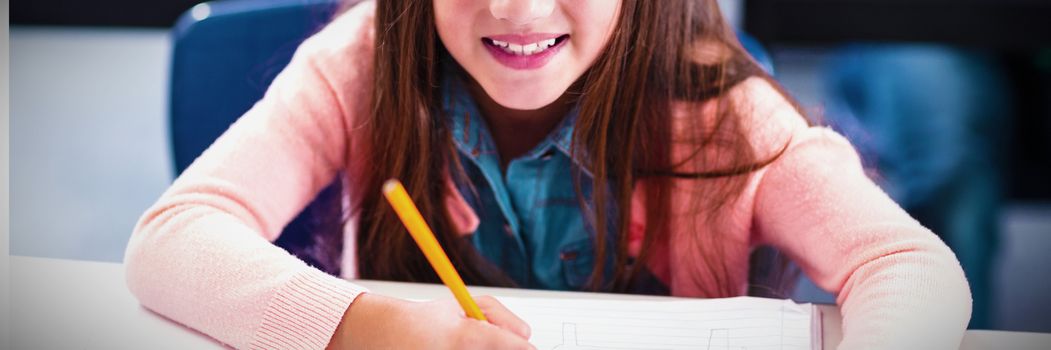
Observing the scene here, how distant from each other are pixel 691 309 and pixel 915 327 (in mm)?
113

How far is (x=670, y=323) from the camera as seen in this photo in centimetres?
54

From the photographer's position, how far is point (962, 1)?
1.49m

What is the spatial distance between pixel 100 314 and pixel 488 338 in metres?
0.23

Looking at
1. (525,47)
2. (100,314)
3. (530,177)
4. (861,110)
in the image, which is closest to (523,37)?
(525,47)

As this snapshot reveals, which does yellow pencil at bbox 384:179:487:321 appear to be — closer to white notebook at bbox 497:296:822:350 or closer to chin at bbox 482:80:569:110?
white notebook at bbox 497:296:822:350

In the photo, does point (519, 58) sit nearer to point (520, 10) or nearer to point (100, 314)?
point (520, 10)

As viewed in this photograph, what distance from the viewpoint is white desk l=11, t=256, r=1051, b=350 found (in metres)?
0.53

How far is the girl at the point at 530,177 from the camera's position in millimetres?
551

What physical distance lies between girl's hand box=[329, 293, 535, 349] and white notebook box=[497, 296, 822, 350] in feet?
0.09

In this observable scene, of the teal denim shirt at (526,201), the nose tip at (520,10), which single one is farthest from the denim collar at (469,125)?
the nose tip at (520,10)

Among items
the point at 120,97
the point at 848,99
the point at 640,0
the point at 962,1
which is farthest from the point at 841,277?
the point at 962,1

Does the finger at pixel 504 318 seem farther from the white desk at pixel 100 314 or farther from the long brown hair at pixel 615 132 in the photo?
the long brown hair at pixel 615 132

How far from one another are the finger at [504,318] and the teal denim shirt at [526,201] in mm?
187

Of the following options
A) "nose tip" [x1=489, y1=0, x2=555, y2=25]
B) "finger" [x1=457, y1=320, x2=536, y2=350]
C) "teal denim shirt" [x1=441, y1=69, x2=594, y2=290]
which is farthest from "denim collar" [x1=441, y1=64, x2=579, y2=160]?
"finger" [x1=457, y1=320, x2=536, y2=350]
